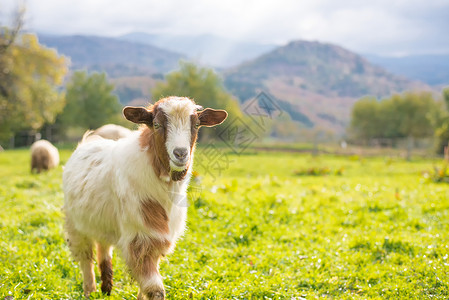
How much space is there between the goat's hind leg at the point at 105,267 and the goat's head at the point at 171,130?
1911mm

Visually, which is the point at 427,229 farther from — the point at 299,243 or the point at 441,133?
the point at 441,133

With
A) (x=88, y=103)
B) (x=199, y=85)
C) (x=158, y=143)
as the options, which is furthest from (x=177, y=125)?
(x=88, y=103)

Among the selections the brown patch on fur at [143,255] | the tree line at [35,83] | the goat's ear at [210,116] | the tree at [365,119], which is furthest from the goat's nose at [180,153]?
the tree at [365,119]

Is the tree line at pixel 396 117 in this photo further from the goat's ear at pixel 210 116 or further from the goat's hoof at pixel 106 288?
the goat's hoof at pixel 106 288

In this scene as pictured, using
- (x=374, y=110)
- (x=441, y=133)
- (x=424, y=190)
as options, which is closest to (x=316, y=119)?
(x=374, y=110)

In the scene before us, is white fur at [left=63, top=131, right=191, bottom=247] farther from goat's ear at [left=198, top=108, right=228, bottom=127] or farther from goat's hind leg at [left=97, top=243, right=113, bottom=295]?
goat's ear at [left=198, top=108, right=228, bottom=127]

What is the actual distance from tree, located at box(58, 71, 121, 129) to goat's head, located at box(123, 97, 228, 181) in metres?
58.4

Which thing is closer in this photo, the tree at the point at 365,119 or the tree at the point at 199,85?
the tree at the point at 199,85

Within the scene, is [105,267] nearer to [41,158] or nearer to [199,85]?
[41,158]

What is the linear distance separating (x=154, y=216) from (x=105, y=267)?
1623 mm

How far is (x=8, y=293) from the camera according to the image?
448 cm

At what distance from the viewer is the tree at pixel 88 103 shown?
59.5 m

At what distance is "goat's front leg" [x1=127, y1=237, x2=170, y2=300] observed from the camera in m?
4.03

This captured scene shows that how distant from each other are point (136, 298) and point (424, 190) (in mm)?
10475
